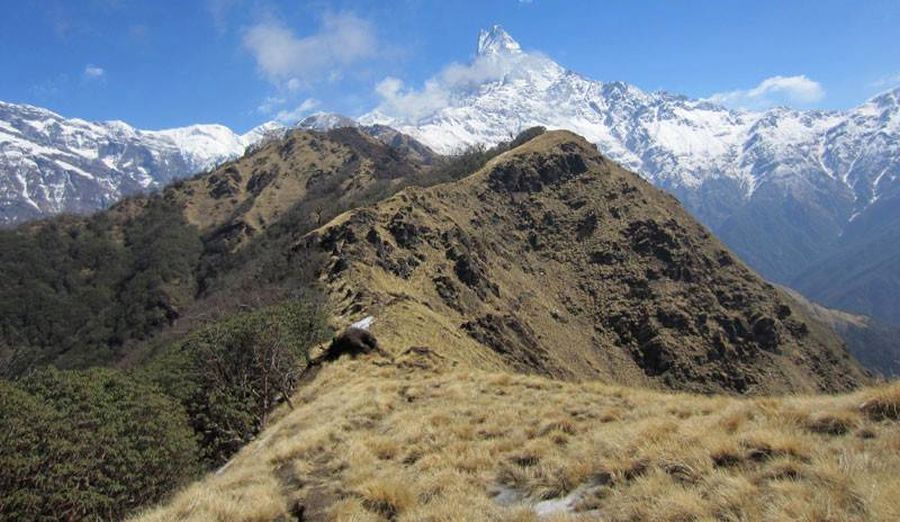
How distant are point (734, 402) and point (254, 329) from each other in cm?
3421

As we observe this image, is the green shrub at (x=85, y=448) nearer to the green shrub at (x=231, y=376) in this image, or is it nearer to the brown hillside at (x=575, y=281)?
the green shrub at (x=231, y=376)

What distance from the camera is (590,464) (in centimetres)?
1045

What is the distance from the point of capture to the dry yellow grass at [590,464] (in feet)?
25.2

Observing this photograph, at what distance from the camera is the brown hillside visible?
9494cm

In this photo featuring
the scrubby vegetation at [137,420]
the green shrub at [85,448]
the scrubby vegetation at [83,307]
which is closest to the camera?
the green shrub at [85,448]

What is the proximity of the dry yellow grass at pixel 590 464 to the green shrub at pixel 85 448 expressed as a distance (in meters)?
12.0

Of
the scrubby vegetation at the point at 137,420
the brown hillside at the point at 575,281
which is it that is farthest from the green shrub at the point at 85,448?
the brown hillside at the point at 575,281

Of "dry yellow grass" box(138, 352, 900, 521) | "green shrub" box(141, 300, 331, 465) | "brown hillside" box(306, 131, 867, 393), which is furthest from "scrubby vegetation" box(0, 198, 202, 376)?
"dry yellow grass" box(138, 352, 900, 521)

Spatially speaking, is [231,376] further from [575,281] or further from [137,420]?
[575,281]

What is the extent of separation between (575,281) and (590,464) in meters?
135

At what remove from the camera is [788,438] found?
896 cm

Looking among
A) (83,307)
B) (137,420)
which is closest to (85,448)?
(137,420)

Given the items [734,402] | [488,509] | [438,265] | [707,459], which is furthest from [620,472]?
[438,265]

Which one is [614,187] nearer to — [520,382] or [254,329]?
[254,329]
